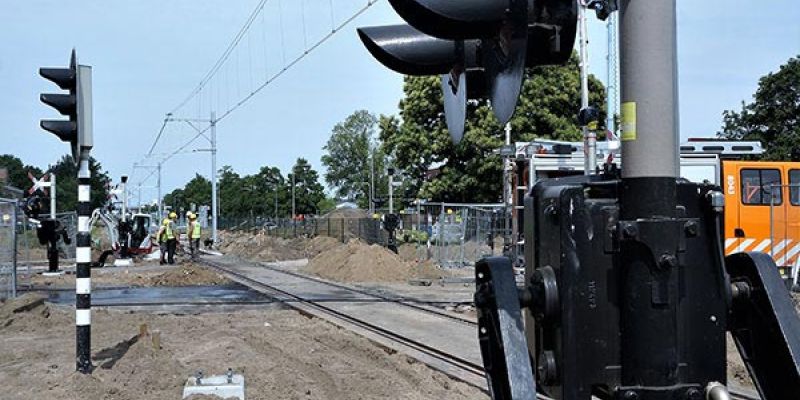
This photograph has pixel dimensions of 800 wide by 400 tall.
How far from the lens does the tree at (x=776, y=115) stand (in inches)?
1912

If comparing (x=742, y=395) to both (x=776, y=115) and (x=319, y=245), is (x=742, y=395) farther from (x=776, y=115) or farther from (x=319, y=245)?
(x=776, y=115)

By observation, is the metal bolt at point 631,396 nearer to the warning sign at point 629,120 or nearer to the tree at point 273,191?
the warning sign at point 629,120

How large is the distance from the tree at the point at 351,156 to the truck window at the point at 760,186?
355 feet

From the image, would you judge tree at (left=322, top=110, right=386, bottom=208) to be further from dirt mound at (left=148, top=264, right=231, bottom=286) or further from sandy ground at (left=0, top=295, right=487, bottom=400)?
sandy ground at (left=0, top=295, right=487, bottom=400)

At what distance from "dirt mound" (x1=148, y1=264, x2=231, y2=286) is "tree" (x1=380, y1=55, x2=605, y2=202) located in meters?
19.4

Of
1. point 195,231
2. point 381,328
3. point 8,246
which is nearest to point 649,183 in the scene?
point 381,328

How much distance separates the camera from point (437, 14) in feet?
7.82

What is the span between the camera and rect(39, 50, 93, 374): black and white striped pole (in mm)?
8391

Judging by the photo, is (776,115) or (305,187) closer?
(776,115)

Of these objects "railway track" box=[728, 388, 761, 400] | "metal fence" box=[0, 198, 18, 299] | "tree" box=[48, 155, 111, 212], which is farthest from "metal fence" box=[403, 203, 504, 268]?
"tree" box=[48, 155, 111, 212]

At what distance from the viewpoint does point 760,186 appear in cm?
1602

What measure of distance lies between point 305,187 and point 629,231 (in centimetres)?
12523

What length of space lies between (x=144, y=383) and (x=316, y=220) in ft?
134

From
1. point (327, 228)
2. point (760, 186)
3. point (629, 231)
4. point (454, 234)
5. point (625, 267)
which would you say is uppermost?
point (760, 186)
